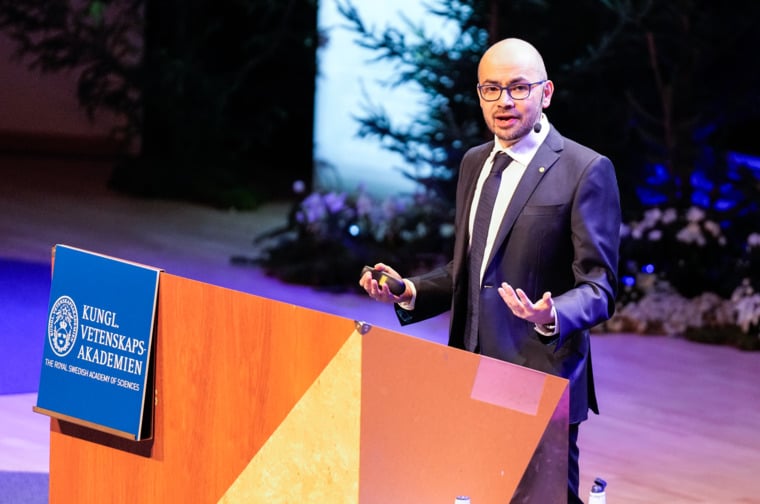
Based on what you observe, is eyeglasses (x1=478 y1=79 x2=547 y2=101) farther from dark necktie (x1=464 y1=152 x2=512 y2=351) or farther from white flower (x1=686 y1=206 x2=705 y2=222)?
white flower (x1=686 y1=206 x2=705 y2=222)

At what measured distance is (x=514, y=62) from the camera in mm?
3160

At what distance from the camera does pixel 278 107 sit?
1359cm

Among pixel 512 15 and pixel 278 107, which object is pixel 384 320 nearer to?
pixel 512 15

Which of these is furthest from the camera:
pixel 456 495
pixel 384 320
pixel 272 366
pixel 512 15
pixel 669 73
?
pixel 669 73

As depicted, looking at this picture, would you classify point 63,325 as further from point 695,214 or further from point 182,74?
point 182,74

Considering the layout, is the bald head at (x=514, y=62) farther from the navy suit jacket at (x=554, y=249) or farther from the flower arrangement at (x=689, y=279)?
the flower arrangement at (x=689, y=279)

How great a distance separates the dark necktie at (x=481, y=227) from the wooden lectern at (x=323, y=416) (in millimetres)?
509

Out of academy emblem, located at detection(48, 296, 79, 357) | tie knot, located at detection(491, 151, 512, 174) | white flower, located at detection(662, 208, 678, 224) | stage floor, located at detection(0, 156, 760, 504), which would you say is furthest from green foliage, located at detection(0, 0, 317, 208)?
tie knot, located at detection(491, 151, 512, 174)

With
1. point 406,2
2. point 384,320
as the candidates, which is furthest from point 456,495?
point 406,2

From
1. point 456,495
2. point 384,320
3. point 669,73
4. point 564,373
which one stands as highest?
point 669,73

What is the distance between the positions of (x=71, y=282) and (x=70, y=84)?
37.1ft

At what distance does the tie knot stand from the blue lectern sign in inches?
35.7

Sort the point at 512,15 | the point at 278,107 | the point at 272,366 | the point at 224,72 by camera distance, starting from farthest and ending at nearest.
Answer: the point at 224,72 → the point at 278,107 → the point at 512,15 → the point at 272,366

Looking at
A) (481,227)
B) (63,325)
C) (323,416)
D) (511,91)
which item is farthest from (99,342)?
(511,91)
